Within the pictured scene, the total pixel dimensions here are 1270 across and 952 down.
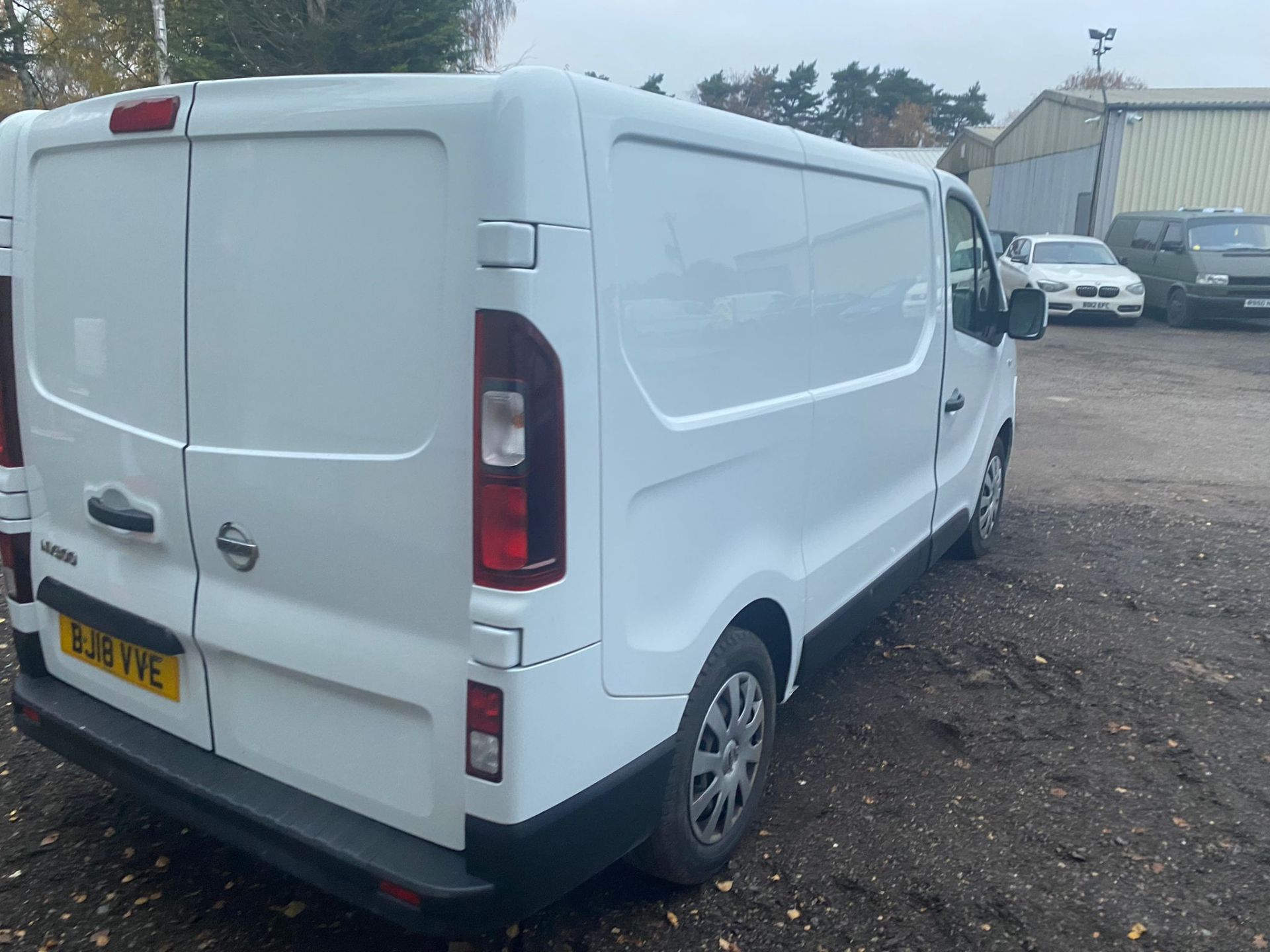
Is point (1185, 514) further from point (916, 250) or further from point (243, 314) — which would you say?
point (243, 314)

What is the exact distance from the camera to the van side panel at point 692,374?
2297mm

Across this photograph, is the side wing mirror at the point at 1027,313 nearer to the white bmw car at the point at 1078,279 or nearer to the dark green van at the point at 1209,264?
the white bmw car at the point at 1078,279

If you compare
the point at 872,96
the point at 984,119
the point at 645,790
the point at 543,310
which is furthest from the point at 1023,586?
the point at 984,119

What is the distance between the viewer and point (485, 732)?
2176mm

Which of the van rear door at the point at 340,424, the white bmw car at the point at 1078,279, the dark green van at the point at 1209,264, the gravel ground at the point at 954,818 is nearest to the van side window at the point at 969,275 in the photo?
the gravel ground at the point at 954,818

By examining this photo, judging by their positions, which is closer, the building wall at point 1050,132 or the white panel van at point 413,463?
the white panel van at point 413,463

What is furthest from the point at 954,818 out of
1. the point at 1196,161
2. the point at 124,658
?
the point at 1196,161

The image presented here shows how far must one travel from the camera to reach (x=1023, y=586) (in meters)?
5.48

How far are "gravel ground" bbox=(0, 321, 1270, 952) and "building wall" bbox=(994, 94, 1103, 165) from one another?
919 inches

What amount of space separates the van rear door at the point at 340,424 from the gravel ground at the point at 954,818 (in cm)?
76

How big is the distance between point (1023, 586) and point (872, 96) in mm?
64702

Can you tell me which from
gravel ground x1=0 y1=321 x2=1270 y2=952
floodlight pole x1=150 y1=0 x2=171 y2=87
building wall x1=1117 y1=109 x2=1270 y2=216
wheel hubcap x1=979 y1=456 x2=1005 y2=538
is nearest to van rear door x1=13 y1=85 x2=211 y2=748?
gravel ground x1=0 y1=321 x2=1270 y2=952

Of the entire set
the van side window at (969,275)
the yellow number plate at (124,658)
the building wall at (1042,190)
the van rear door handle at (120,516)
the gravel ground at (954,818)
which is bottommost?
the gravel ground at (954,818)

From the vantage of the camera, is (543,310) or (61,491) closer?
(543,310)
